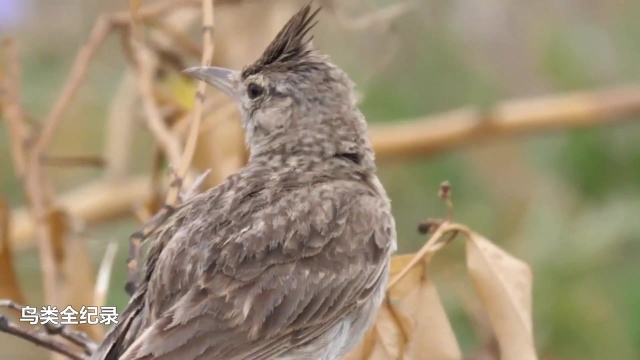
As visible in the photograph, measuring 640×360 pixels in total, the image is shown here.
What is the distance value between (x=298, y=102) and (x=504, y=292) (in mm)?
883

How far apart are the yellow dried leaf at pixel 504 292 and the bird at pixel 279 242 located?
0.29 meters

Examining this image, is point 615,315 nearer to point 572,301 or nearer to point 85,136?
point 572,301

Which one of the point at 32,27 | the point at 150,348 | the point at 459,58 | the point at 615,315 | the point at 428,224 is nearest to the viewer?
the point at 150,348

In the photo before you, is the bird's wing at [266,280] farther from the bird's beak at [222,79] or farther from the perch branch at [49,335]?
the bird's beak at [222,79]

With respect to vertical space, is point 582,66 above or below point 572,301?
above

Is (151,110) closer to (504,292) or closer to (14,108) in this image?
(14,108)

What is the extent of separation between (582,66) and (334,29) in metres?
1.12

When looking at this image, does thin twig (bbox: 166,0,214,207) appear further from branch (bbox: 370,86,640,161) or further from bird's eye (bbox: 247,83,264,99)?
branch (bbox: 370,86,640,161)

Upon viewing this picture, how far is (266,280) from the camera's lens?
10.7 ft

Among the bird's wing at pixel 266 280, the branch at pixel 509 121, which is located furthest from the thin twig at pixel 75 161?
the branch at pixel 509 121

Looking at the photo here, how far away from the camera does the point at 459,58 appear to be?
6.02m

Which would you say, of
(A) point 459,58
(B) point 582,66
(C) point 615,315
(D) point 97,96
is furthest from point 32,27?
(C) point 615,315

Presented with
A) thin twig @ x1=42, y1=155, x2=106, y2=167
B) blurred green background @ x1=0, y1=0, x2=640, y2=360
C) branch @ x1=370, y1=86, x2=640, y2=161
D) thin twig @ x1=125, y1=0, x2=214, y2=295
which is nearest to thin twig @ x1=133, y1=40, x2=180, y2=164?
thin twig @ x1=42, y1=155, x2=106, y2=167

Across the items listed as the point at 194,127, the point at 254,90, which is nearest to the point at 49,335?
the point at 194,127
